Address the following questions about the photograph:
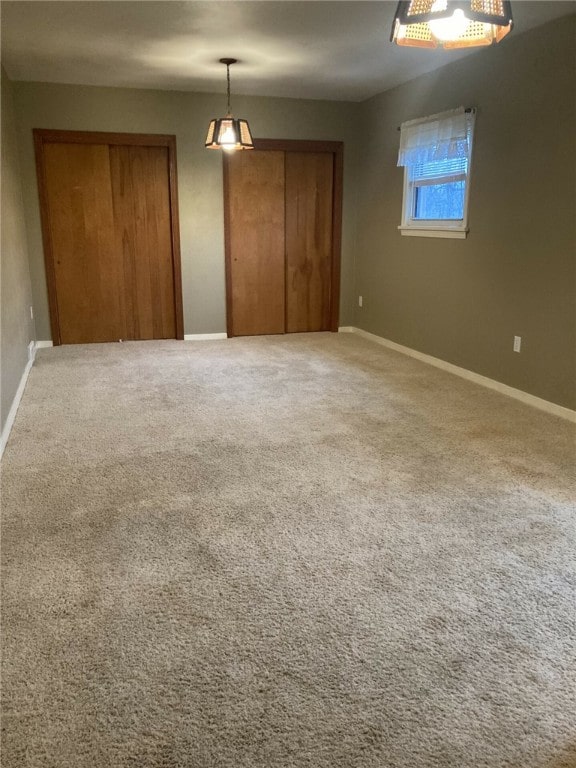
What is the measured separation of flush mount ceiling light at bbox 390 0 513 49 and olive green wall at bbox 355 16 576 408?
1.96 m

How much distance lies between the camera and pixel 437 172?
5.11 m

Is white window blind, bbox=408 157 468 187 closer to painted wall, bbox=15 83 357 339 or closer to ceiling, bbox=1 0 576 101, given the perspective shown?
ceiling, bbox=1 0 576 101

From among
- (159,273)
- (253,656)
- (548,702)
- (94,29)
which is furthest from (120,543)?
(159,273)

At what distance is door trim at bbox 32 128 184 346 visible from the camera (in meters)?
5.63

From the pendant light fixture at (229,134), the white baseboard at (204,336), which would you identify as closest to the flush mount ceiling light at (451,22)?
the pendant light fixture at (229,134)

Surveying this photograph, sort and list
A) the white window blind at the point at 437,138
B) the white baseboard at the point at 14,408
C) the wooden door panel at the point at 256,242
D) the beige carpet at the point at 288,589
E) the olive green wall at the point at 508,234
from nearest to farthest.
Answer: the beige carpet at the point at 288,589 → the white baseboard at the point at 14,408 → the olive green wall at the point at 508,234 → the white window blind at the point at 437,138 → the wooden door panel at the point at 256,242

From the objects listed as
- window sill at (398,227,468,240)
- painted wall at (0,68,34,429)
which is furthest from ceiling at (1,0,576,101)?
window sill at (398,227,468,240)

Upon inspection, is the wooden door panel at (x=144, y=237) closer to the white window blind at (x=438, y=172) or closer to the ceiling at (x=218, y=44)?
the ceiling at (x=218, y=44)

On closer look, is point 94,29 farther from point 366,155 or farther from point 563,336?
point 563,336

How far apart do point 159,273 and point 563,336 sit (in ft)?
13.2

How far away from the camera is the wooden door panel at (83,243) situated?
5793 millimetres

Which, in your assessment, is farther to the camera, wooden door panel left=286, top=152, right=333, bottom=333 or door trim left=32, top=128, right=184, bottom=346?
wooden door panel left=286, top=152, right=333, bottom=333

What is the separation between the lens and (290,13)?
11.8 ft

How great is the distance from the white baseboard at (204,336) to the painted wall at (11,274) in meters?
1.56
